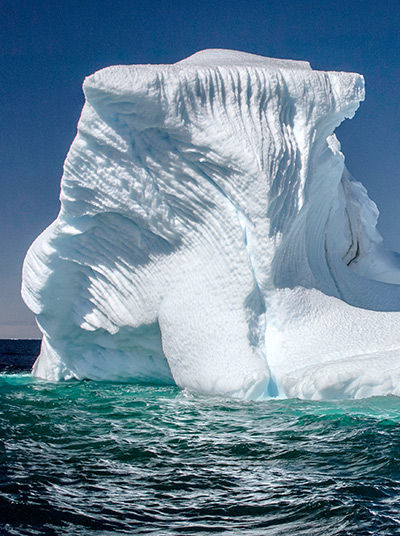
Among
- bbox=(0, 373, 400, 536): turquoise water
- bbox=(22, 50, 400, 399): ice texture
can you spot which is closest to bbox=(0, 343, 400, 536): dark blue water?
bbox=(0, 373, 400, 536): turquoise water

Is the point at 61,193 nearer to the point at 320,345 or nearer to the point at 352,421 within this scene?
the point at 320,345

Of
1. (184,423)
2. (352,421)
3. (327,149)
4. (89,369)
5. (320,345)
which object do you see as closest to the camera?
(352,421)

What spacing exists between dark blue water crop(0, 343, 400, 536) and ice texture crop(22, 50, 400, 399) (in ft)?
3.68

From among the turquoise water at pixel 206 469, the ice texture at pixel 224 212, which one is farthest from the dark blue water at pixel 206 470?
the ice texture at pixel 224 212

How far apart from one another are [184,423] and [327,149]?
4.37 meters

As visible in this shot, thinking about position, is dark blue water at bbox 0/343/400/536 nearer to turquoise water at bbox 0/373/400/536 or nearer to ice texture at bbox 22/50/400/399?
turquoise water at bbox 0/373/400/536

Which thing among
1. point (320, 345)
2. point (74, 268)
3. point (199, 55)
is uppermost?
point (199, 55)

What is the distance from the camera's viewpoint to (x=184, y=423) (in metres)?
5.13

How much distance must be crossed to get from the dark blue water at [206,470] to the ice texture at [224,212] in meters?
1.12

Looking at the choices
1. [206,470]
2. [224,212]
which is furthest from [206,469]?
[224,212]

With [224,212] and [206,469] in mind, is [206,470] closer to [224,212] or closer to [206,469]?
[206,469]

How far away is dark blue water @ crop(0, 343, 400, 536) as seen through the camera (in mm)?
2852

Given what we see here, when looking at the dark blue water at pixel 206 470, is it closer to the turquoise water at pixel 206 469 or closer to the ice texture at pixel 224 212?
the turquoise water at pixel 206 469

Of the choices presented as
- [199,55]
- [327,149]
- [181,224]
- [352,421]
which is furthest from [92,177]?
[352,421]
